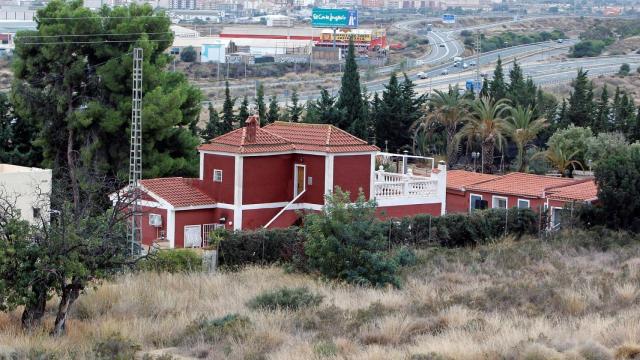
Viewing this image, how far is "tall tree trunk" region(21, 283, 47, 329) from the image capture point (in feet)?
49.3

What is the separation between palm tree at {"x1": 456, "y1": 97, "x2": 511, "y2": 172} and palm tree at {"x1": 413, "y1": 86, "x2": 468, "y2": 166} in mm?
594

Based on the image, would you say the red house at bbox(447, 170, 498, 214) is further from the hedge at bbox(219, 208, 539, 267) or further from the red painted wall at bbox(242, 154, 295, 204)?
the red painted wall at bbox(242, 154, 295, 204)

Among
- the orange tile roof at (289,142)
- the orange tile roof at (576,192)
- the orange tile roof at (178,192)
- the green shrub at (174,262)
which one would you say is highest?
the orange tile roof at (289,142)

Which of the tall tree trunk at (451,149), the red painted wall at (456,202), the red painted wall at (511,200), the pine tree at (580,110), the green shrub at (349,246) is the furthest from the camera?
the pine tree at (580,110)

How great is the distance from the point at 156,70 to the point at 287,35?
113150mm

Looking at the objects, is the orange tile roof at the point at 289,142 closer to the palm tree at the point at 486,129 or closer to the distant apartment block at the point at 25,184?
the distant apartment block at the point at 25,184

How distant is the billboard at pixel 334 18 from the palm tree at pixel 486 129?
369 ft

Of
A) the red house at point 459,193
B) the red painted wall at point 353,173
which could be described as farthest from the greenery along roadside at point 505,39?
the red painted wall at point 353,173

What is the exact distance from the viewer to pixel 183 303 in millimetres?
16625

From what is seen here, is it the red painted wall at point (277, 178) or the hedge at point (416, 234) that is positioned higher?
the red painted wall at point (277, 178)

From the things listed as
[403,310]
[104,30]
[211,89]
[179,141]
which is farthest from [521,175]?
[211,89]

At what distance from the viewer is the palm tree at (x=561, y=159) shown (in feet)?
148

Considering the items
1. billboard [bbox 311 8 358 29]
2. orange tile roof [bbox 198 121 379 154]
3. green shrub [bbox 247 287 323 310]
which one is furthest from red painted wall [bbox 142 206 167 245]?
billboard [bbox 311 8 358 29]

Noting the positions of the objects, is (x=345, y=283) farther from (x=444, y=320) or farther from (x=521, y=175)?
(x=521, y=175)
